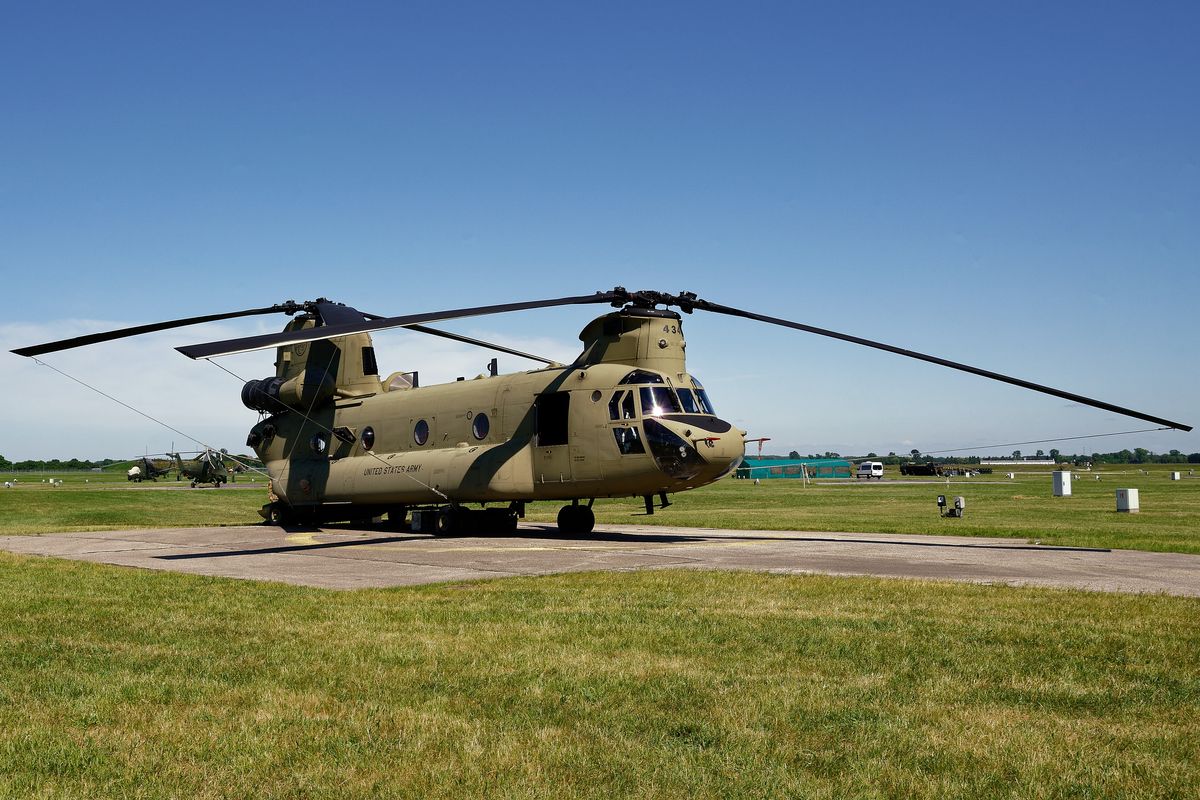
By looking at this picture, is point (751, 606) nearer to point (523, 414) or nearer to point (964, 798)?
point (964, 798)

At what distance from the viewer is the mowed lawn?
506 centimetres

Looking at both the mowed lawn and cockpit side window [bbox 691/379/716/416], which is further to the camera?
cockpit side window [bbox 691/379/716/416]

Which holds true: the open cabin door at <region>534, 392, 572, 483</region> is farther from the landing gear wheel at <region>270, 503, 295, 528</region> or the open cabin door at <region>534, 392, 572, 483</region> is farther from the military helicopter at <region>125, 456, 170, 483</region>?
the military helicopter at <region>125, 456, 170, 483</region>

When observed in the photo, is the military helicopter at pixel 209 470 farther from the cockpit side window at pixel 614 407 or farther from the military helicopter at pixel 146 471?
the cockpit side window at pixel 614 407

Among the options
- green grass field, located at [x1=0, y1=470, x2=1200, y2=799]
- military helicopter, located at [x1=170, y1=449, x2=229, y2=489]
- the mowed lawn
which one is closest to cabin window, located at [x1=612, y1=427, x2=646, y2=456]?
green grass field, located at [x1=0, y1=470, x2=1200, y2=799]

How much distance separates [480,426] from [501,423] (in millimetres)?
819

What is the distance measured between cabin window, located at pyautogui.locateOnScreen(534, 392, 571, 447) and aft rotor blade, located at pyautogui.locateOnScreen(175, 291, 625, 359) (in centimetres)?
272

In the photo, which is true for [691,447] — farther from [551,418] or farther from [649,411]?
[551,418]

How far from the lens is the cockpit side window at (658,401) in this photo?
21188mm

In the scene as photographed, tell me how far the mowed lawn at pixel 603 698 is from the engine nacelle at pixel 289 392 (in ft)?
59.2

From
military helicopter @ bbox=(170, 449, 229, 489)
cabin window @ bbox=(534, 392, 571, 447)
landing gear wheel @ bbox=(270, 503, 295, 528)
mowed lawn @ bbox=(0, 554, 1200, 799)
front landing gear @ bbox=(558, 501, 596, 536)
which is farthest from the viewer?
military helicopter @ bbox=(170, 449, 229, 489)

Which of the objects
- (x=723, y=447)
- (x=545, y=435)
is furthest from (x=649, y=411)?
(x=545, y=435)

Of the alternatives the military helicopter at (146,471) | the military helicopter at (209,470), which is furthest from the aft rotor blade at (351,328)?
the military helicopter at (146,471)

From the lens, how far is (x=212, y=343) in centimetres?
1675
